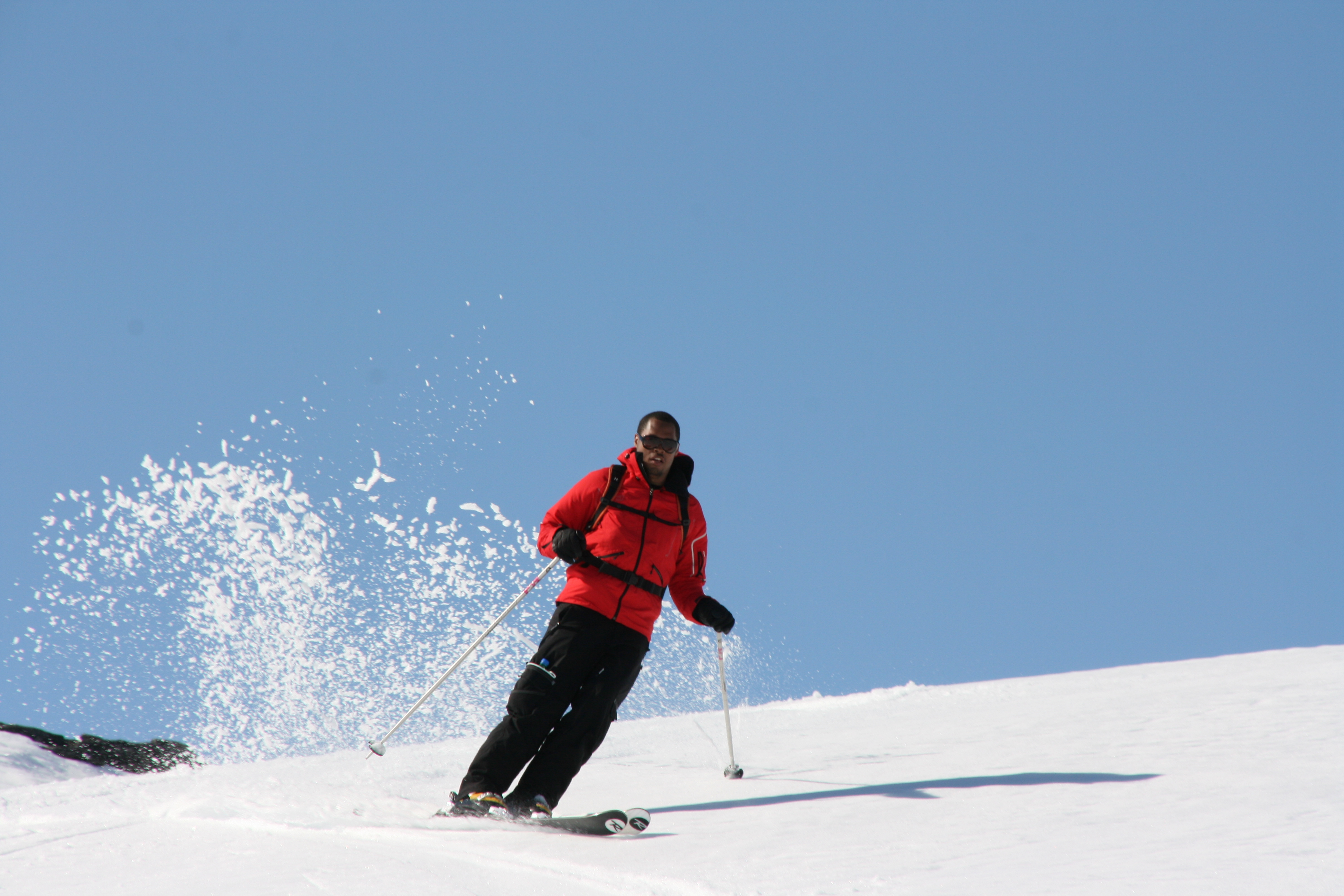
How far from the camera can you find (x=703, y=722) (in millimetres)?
7949

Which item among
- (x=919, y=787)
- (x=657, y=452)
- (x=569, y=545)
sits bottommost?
(x=919, y=787)

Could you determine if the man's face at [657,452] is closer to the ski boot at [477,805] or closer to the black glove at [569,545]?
the black glove at [569,545]

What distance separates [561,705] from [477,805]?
1.93 ft

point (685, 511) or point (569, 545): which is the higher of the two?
point (685, 511)

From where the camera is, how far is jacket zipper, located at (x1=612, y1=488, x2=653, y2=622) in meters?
4.66

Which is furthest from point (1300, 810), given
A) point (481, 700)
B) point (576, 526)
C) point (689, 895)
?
→ point (481, 700)

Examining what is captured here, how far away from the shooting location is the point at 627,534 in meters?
4.72

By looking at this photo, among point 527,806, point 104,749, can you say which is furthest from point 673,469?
point 104,749

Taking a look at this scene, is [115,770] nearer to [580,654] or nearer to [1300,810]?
[580,654]

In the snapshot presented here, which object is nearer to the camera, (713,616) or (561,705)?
(561,705)

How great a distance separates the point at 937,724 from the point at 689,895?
449cm

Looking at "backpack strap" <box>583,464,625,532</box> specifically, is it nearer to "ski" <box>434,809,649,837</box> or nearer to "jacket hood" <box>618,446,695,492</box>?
"jacket hood" <box>618,446,695,492</box>

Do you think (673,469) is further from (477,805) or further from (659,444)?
(477,805)

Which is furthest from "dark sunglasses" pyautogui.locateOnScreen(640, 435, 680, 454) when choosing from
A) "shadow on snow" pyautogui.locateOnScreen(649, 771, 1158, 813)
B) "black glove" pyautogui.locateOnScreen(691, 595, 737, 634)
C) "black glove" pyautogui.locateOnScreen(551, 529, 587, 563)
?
"shadow on snow" pyautogui.locateOnScreen(649, 771, 1158, 813)
